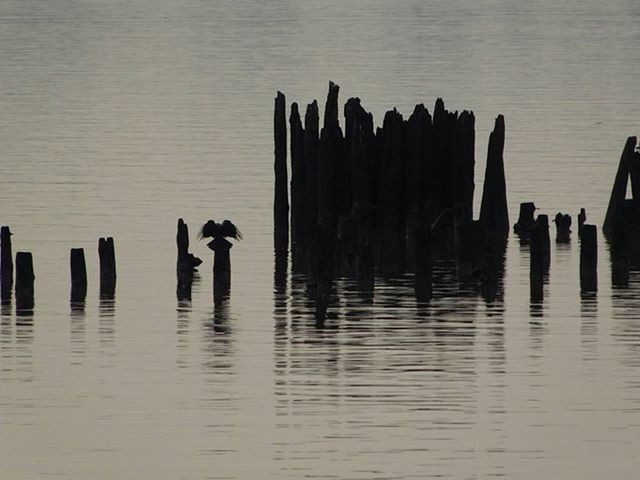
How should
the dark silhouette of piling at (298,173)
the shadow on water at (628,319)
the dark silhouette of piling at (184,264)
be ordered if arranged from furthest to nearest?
the dark silhouette of piling at (298,173) → the dark silhouette of piling at (184,264) → the shadow on water at (628,319)

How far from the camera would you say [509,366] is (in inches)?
1192

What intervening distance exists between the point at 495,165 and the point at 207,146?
2435cm

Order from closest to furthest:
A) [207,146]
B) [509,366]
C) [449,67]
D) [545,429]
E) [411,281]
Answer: [545,429] < [509,366] < [411,281] < [207,146] < [449,67]

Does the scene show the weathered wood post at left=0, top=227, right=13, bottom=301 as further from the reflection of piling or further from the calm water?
the reflection of piling

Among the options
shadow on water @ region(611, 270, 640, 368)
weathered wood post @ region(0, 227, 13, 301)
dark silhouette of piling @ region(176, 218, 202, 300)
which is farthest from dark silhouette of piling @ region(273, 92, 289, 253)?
weathered wood post @ region(0, 227, 13, 301)

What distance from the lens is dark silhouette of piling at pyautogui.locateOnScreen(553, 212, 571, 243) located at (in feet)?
132

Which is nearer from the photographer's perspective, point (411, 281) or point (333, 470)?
point (333, 470)

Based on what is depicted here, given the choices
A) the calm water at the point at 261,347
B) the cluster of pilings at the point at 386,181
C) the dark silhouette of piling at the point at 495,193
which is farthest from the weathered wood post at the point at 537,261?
the dark silhouette of piling at the point at 495,193

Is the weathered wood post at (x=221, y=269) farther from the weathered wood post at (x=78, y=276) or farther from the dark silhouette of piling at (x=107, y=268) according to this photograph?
the weathered wood post at (x=78, y=276)

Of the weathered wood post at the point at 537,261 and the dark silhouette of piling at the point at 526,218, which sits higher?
the dark silhouette of piling at the point at 526,218

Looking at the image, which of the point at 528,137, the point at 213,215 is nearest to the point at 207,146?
the point at 528,137

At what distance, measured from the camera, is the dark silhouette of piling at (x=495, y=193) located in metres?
38.8

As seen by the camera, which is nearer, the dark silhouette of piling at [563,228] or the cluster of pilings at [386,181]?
the cluster of pilings at [386,181]

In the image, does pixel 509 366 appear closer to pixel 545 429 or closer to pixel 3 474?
pixel 545 429
